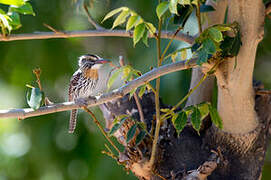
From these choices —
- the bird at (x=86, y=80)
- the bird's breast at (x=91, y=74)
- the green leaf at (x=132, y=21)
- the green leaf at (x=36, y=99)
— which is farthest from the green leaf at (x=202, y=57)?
the bird's breast at (x=91, y=74)

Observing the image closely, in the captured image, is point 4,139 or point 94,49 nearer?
point 94,49

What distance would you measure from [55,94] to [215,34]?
3812 millimetres

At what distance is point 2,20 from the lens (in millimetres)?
2918

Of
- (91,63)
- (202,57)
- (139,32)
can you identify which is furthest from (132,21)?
(91,63)

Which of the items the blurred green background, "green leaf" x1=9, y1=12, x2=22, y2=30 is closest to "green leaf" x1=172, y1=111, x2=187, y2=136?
"green leaf" x1=9, y1=12, x2=22, y2=30

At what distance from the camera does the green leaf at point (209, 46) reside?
280cm

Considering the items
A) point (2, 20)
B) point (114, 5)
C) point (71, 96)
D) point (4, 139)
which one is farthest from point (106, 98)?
point (4, 139)

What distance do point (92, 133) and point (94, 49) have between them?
1.28 meters

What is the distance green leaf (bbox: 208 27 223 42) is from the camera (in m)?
2.78

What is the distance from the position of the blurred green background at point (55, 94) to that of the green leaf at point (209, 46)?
10.7 feet

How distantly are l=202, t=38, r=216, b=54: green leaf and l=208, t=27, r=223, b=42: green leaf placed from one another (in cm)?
3

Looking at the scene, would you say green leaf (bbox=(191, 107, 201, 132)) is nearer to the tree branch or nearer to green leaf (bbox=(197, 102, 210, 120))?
green leaf (bbox=(197, 102, 210, 120))

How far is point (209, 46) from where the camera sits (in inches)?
111

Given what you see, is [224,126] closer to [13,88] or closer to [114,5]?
[114,5]
